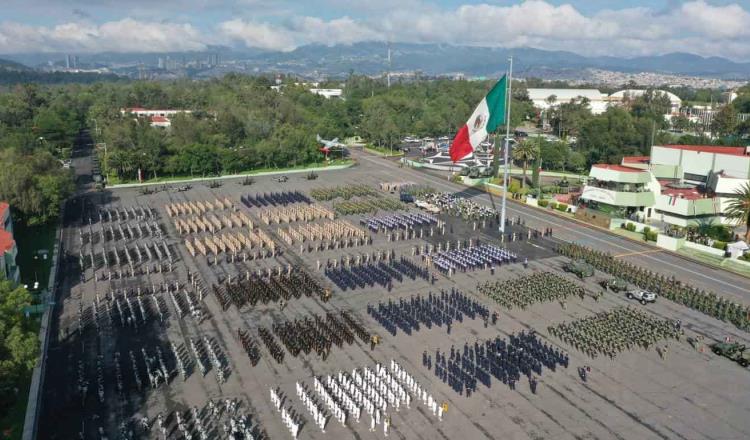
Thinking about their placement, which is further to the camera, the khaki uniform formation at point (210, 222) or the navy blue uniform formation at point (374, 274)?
the khaki uniform formation at point (210, 222)

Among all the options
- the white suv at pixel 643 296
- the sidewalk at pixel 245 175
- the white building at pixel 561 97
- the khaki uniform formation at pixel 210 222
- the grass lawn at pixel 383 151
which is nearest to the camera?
the white suv at pixel 643 296

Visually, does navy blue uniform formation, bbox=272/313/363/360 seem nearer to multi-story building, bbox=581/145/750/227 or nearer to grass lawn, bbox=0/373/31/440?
grass lawn, bbox=0/373/31/440

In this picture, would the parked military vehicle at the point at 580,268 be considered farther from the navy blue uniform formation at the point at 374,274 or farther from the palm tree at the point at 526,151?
the palm tree at the point at 526,151

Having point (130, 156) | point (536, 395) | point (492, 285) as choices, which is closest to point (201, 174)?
point (130, 156)

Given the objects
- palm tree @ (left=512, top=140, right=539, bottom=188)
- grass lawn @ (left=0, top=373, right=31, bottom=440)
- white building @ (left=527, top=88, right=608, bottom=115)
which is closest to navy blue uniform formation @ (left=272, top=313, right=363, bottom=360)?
grass lawn @ (left=0, top=373, right=31, bottom=440)

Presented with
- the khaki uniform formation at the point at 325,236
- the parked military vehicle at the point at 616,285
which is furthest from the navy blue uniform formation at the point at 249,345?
the parked military vehicle at the point at 616,285

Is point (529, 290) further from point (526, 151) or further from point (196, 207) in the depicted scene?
point (196, 207)

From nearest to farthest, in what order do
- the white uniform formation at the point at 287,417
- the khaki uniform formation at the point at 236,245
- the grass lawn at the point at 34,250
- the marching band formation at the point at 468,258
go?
the white uniform formation at the point at 287,417
the grass lawn at the point at 34,250
the marching band formation at the point at 468,258
the khaki uniform formation at the point at 236,245

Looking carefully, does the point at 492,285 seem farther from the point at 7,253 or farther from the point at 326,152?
the point at 326,152
